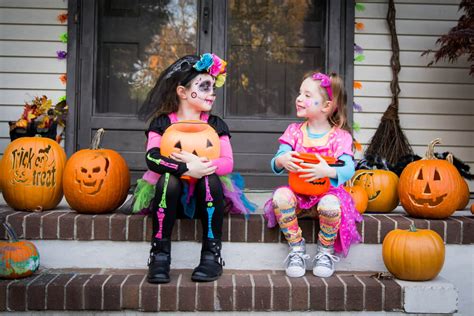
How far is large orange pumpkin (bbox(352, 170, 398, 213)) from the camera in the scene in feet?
10.8

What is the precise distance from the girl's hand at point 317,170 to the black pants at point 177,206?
17.3 inches

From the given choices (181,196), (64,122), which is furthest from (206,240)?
(64,122)

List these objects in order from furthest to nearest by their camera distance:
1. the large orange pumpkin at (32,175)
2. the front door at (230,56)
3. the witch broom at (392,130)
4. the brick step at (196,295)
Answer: the front door at (230,56)
the witch broom at (392,130)
the large orange pumpkin at (32,175)
the brick step at (196,295)

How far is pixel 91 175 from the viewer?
294cm

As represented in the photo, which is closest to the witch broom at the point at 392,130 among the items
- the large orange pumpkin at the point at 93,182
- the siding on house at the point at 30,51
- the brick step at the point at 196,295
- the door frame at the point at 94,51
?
the door frame at the point at 94,51

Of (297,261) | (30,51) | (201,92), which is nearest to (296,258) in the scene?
(297,261)

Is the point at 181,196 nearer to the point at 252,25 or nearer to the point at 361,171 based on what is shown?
the point at 361,171

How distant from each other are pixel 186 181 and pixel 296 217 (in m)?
0.61

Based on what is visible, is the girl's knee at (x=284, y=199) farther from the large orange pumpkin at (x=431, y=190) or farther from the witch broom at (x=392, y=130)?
the witch broom at (x=392, y=130)

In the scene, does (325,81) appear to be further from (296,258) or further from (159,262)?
(159,262)

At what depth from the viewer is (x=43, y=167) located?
312 centimetres

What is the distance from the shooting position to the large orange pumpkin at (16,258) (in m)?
2.54

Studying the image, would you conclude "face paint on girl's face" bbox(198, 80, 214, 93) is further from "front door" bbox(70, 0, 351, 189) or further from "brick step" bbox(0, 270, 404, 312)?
"front door" bbox(70, 0, 351, 189)

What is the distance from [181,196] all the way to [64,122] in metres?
2.18
